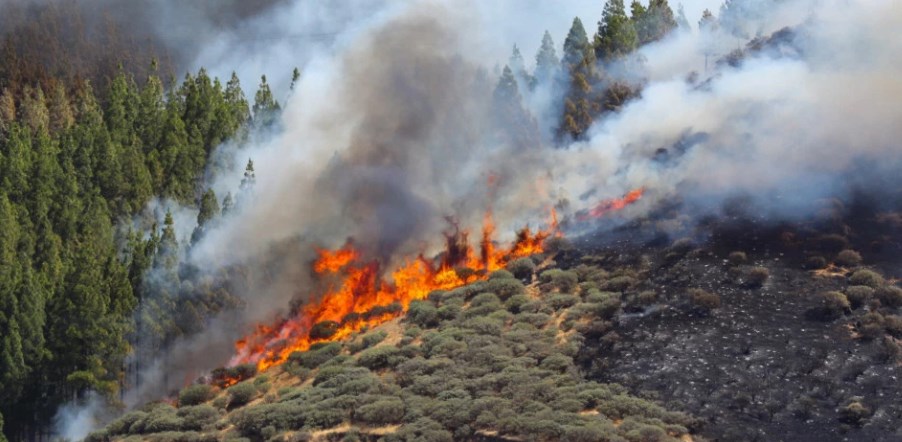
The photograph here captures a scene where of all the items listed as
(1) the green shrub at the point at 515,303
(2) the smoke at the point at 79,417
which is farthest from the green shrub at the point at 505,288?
(2) the smoke at the point at 79,417

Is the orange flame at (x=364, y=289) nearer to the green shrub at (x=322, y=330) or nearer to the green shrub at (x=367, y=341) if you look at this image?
the green shrub at (x=322, y=330)

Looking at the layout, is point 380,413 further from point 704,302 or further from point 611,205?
point 611,205

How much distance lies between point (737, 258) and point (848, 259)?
5.92m

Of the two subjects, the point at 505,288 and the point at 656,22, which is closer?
the point at 505,288

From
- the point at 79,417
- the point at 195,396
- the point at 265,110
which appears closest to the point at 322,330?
the point at 195,396

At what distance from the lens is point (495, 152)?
90250 mm

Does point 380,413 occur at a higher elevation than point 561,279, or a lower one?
lower

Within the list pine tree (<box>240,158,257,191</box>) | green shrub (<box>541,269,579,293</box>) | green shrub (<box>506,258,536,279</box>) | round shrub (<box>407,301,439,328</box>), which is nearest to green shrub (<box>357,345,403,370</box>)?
round shrub (<box>407,301,439,328</box>)

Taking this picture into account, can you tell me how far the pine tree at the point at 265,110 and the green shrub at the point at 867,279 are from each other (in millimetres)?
54908

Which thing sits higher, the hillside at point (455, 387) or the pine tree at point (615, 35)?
the pine tree at point (615, 35)

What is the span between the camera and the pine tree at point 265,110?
11258 centimetres

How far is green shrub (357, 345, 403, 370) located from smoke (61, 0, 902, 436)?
33.3ft

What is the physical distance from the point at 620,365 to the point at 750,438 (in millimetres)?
9273

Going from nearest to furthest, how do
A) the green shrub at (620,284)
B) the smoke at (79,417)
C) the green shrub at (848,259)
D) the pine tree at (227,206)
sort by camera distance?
the green shrub at (848,259)
the green shrub at (620,284)
the smoke at (79,417)
the pine tree at (227,206)
